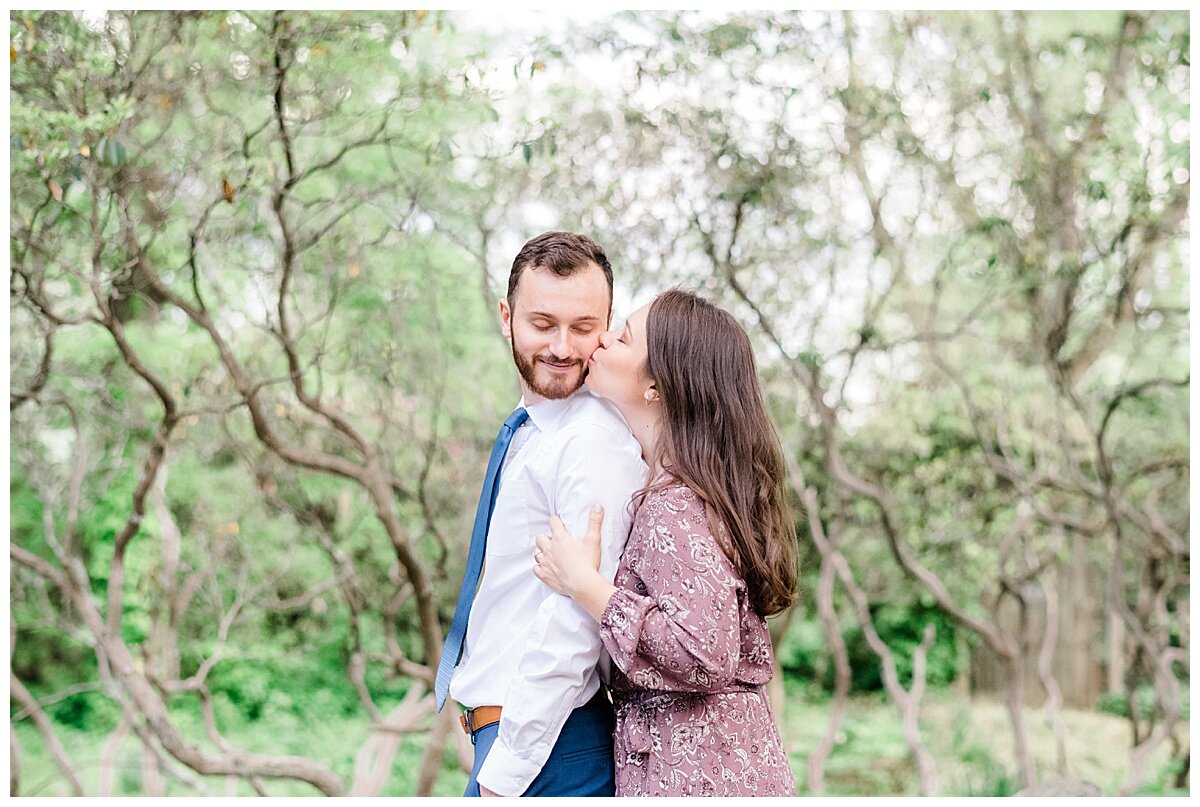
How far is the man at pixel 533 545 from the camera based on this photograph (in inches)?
68.9

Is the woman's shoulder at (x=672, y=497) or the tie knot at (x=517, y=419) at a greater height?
the tie knot at (x=517, y=419)

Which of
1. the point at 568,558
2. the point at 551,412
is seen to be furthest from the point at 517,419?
the point at 568,558

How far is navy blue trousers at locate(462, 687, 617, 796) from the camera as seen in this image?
5.90 feet

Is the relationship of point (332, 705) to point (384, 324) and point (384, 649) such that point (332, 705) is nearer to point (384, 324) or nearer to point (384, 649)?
point (384, 649)

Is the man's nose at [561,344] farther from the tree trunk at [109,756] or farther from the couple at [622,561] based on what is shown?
the tree trunk at [109,756]

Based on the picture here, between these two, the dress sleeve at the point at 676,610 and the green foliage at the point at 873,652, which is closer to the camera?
the dress sleeve at the point at 676,610

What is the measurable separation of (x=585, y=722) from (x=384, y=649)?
19.7ft

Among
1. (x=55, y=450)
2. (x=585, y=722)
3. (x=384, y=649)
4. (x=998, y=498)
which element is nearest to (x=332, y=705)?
(x=384, y=649)

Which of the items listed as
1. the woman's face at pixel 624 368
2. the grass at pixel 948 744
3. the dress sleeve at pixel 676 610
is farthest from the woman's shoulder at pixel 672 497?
the grass at pixel 948 744

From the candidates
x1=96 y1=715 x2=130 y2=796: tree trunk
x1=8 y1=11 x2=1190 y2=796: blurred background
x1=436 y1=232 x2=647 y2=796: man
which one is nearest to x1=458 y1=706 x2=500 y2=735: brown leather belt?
x1=436 y1=232 x2=647 y2=796: man

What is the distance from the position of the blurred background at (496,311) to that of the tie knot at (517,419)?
183 cm

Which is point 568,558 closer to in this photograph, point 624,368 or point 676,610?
point 676,610

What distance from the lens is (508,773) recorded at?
175cm

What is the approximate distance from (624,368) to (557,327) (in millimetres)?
161
